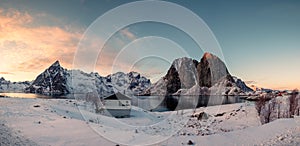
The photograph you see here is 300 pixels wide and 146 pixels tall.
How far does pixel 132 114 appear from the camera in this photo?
1529 inches

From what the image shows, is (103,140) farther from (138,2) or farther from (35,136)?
(138,2)

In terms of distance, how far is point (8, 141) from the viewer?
1110cm

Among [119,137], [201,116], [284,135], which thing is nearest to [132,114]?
[201,116]

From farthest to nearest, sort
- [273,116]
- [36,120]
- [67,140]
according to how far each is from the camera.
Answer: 1. [273,116]
2. [36,120]
3. [67,140]

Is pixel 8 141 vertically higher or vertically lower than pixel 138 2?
lower

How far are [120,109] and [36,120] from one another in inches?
754

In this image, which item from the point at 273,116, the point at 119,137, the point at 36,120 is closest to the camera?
the point at 119,137

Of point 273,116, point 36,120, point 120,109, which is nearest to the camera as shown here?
point 36,120

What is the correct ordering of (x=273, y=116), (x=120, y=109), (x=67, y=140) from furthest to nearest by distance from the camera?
(x=120, y=109) < (x=273, y=116) < (x=67, y=140)

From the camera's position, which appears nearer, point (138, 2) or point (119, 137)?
point (119, 137)

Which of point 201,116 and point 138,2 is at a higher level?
point 138,2

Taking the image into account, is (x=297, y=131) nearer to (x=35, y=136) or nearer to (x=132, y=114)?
(x=35, y=136)

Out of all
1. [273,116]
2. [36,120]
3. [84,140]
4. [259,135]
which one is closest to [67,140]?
[84,140]

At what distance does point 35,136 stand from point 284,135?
15173 mm
